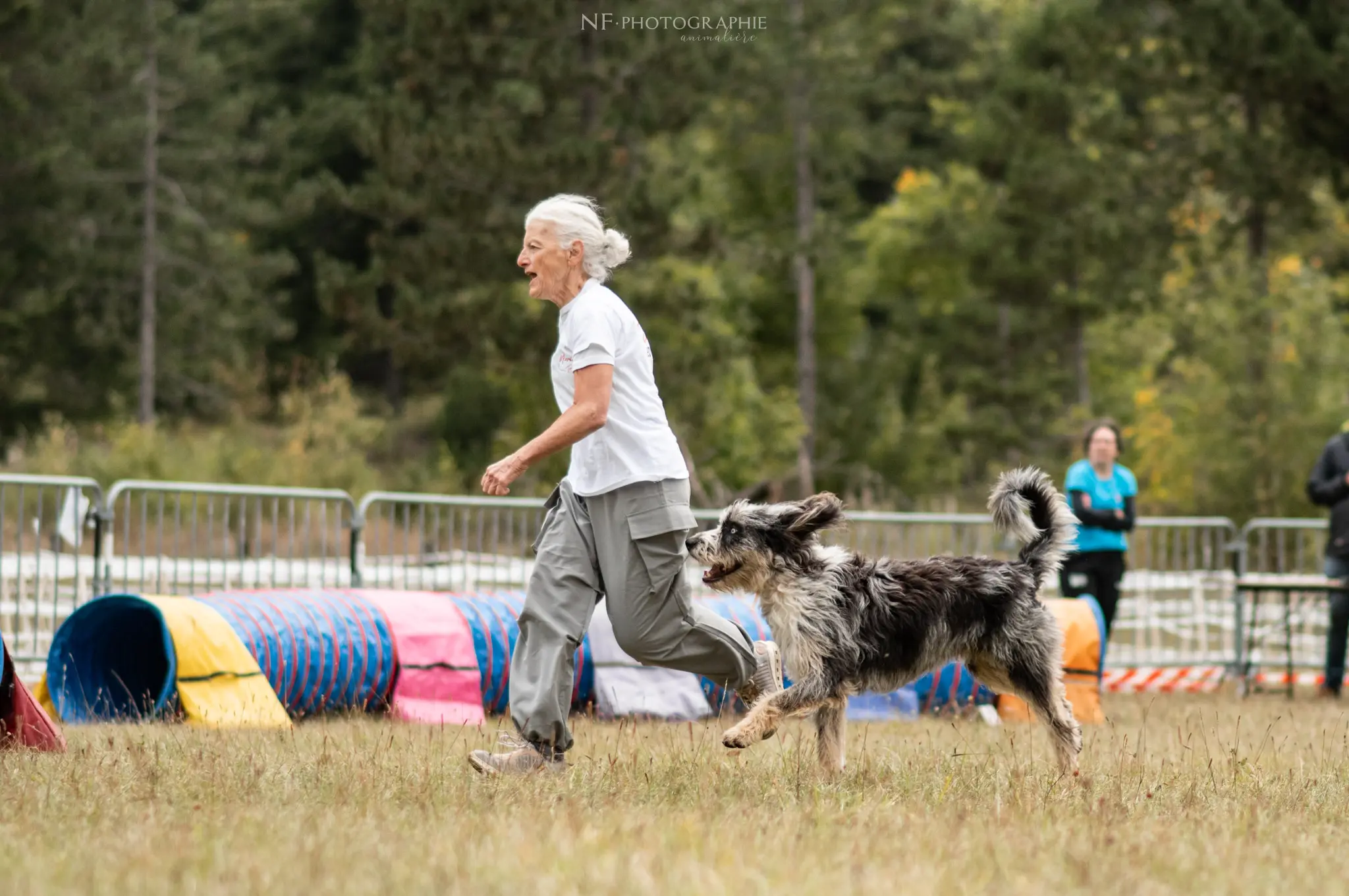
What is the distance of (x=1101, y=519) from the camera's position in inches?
420

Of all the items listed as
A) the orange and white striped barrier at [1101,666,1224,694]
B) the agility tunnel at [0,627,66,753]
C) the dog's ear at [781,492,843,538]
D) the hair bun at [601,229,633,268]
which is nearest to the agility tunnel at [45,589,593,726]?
the agility tunnel at [0,627,66,753]

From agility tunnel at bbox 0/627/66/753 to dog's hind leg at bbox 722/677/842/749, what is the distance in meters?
2.61

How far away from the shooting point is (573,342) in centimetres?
556

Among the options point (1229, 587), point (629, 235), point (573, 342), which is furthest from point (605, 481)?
point (629, 235)

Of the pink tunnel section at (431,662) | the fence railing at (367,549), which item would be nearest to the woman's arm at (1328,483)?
the fence railing at (367,549)

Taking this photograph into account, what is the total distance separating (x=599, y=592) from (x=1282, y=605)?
11582 mm

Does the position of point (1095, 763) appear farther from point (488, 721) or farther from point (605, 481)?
point (488, 721)

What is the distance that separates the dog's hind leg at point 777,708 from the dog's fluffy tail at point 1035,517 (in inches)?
47.6

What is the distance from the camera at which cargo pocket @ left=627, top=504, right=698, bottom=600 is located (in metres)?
5.56

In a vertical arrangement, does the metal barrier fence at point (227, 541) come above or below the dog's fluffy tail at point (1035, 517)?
below

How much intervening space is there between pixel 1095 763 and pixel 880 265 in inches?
1093

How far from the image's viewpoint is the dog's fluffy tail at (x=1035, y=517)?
6.68 metres

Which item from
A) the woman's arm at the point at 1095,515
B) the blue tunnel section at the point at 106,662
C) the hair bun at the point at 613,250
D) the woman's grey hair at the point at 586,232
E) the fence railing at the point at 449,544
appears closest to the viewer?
the woman's grey hair at the point at 586,232

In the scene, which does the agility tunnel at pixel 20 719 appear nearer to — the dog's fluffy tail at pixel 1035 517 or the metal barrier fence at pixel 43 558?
the dog's fluffy tail at pixel 1035 517
